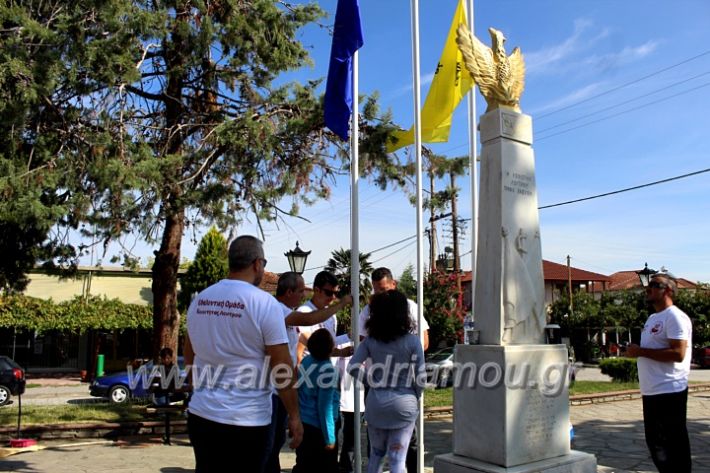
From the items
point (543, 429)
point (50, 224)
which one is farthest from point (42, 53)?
point (543, 429)

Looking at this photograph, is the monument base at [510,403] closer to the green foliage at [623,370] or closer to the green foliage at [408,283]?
the green foliage at [623,370]

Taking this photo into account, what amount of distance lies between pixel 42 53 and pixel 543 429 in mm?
7958

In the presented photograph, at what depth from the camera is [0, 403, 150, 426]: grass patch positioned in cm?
908

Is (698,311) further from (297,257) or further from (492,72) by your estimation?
(492,72)

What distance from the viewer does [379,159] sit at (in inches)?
417

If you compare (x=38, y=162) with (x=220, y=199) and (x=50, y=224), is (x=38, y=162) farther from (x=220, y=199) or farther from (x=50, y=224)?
(x=220, y=199)

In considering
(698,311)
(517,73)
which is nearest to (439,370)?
(517,73)

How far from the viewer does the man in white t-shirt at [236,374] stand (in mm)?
3085

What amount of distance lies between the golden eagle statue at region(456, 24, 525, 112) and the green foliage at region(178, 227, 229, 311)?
25207 mm

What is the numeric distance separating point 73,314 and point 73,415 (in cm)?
1885

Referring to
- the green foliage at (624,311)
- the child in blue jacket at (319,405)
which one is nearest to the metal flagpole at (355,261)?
the child in blue jacket at (319,405)

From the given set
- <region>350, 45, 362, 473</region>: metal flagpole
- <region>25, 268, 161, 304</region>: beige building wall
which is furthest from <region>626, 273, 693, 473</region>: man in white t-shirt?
<region>25, 268, 161, 304</region>: beige building wall

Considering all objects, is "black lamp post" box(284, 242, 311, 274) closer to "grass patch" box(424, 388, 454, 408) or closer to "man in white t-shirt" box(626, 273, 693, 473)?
"grass patch" box(424, 388, 454, 408)

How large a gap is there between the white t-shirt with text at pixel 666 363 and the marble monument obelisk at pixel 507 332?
676 millimetres
